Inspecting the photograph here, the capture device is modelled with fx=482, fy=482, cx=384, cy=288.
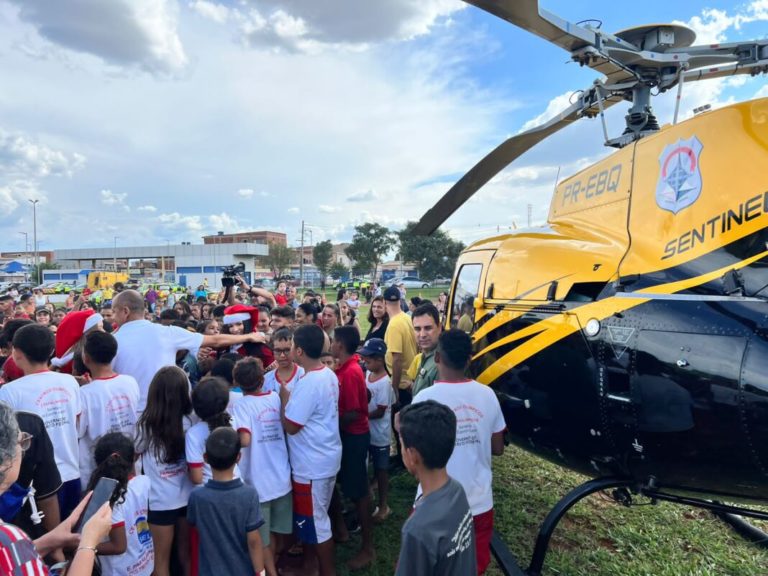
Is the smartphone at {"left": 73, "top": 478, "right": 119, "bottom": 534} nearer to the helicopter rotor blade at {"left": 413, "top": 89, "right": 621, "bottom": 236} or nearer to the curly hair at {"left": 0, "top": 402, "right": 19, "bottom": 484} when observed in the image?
the curly hair at {"left": 0, "top": 402, "right": 19, "bottom": 484}

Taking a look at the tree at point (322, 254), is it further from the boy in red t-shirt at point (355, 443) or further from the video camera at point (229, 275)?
the boy in red t-shirt at point (355, 443)

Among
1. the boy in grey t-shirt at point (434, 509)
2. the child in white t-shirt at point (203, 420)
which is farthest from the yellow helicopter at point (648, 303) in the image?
the child in white t-shirt at point (203, 420)

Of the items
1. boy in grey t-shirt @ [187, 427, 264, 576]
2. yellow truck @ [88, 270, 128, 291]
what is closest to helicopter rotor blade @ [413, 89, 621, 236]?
boy in grey t-shirt @ [187, 427, 264, 576]

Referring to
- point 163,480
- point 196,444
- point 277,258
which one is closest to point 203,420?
point 196,444

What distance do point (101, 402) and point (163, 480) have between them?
692 mm

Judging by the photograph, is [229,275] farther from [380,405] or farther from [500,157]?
[500,157]

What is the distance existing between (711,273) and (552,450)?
160 cm

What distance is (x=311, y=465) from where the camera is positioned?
11.0 ft

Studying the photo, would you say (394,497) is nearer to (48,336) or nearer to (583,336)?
(583,336)

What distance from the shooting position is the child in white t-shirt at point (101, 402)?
3240 mm

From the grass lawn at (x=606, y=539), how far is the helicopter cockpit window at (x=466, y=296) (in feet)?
6.29

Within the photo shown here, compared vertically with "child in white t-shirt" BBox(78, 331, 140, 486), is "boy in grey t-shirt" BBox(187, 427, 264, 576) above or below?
below

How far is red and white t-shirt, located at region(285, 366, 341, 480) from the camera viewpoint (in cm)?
333

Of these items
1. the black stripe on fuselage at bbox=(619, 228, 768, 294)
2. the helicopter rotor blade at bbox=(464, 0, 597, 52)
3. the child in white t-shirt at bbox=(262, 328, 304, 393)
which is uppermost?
the helicopter rotor blade at bbox=(464, 0, 597, 52)
